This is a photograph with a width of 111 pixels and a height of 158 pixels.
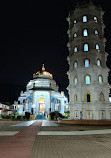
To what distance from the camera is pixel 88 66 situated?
32438mm

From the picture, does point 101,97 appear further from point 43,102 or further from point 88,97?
point 43,102

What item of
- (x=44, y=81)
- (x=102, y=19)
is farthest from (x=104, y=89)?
(x=44, y=81)

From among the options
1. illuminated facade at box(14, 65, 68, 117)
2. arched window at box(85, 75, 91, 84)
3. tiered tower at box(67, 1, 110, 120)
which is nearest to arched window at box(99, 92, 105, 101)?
tiered tower at box(67, 1, 110, 120)

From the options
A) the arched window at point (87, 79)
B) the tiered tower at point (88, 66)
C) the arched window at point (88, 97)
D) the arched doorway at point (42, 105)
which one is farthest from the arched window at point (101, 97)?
the arched doorway at point (42, 105)

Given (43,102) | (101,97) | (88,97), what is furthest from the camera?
(43,102)

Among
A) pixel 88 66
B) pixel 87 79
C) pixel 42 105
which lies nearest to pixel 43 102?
pixel 42 105

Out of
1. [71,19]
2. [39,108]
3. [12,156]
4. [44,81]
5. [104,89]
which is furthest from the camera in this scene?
[44,81]

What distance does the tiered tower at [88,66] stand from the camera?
3017 centimetres

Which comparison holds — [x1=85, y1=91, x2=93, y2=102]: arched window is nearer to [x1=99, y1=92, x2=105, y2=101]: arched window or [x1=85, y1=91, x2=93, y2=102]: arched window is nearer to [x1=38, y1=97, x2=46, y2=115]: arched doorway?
[x1=99, y1=92, x2=105, y2=101]: arched window

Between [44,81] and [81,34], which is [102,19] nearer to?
[81,34]

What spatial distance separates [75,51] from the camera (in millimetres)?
35031

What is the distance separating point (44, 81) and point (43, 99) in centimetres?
809

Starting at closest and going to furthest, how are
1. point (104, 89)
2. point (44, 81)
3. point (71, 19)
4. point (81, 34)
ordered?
point (104, 89)
point (81, 34)
point (71, 19)
point (44, 81)

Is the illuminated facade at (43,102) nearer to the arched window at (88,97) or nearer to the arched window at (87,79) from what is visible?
the arched window at (88,97)
